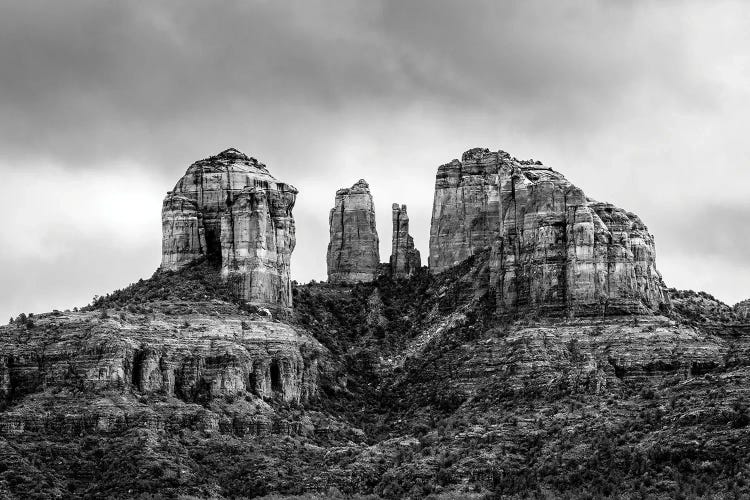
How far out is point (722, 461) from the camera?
645 feet

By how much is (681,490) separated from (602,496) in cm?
668

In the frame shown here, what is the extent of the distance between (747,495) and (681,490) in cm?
643

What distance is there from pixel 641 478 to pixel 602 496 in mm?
3490

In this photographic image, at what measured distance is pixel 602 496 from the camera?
19838 centimetres

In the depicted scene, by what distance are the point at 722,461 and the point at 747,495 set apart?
675cm

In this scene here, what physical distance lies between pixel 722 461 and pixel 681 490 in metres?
4.26

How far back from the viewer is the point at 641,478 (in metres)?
199

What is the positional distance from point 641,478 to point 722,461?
21.9ft

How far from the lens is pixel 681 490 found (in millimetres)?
195000
